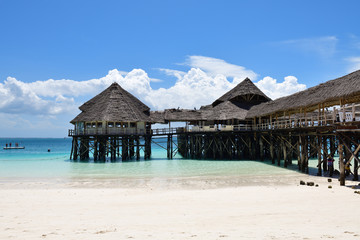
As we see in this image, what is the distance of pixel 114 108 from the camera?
3147 cm

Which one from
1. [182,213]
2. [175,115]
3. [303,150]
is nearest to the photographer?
[182,213]

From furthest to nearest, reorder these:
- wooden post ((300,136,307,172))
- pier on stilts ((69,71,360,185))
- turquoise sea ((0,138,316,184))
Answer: pier on stilts ((69,71,360,185))
turquoise sea ((0,138,316,184))
wooden post ((300,136,307,172))

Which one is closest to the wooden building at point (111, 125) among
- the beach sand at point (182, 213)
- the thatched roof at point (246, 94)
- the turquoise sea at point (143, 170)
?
the turquoise sea at point (143, 170)

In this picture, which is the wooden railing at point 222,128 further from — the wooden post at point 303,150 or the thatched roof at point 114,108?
the wooden post at point 303,150

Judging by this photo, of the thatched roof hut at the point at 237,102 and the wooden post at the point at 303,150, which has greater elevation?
the thatched roof hut at the point at 237,102

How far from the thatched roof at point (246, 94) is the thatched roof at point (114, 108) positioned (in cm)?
1002

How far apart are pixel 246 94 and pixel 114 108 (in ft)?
50.1

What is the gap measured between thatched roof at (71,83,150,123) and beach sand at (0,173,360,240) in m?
16.6

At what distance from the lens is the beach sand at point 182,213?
22.8ft

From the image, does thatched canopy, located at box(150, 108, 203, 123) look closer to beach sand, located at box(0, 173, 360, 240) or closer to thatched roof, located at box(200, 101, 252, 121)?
thatched roof, located at box(200, 101, 252, 121)

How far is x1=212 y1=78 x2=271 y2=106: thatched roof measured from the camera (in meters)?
34.8

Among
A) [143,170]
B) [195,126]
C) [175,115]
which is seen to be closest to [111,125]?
[175,115]

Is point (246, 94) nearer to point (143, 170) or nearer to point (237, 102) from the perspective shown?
point (237, 102)

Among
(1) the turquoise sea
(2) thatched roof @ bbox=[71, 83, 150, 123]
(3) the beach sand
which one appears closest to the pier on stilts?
(2) thatched roof @ bbox=[71, 83, 150, 123]
